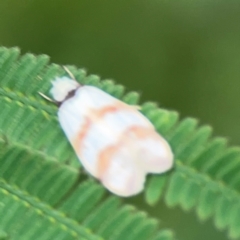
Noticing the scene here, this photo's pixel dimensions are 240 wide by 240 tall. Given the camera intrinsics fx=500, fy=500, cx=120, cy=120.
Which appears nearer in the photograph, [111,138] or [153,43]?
[111,138]

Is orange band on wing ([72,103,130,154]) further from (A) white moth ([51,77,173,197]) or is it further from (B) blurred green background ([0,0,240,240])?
(B) blurred green background ([0,0,240,240])

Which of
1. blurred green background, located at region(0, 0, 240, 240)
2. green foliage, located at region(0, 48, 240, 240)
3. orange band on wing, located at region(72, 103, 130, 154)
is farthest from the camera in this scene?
blurred green background, located at region(0, 0, 240, 240)

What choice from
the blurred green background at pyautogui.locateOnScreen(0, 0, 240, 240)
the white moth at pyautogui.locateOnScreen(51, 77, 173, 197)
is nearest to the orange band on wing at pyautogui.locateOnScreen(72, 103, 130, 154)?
the white moth at pyautogui.locateOnScreen(51, 77, 173, 197)

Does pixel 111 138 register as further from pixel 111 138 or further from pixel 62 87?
pixel 62 87

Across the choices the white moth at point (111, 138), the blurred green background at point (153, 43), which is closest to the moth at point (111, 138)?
the white moth at point (111, 138)

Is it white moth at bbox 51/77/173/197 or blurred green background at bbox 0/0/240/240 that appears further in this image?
blurred green background at bbox 0/0/240/240

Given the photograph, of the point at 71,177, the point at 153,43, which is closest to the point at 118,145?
the point at 71,177

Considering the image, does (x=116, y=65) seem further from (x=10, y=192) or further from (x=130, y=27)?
(x=10, y=192)

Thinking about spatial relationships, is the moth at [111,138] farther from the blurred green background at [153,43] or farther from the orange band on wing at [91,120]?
the blurred green background at [153,43]
